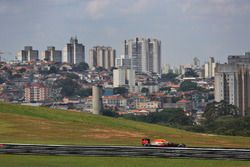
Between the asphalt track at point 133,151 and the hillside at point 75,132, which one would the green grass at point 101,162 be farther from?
the hillside at point 75,132

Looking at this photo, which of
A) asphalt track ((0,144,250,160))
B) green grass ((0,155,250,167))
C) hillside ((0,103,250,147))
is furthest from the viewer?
hillside ((0,103,250,147))

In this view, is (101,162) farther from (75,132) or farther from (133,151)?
(75,132)

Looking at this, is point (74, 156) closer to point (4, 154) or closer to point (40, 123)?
point (4, 154)

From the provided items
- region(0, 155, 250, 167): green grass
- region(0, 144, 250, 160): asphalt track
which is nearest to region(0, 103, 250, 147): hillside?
region(0, 144, 250, 160): asphalt track

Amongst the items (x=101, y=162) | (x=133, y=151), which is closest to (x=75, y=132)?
(x=133, y=151)

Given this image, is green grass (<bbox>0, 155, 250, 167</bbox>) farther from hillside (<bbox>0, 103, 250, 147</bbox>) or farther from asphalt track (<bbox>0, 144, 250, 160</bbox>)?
hillside (<bbox>0, 103, 250, 147</bbox>)
